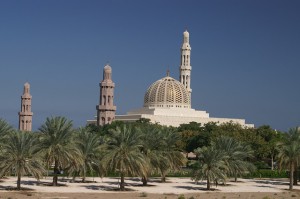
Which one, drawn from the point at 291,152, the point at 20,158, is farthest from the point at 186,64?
the point at 20,158

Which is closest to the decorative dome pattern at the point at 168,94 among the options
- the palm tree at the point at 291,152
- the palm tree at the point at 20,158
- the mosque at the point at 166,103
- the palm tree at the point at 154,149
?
the mosque at the point at 166,103

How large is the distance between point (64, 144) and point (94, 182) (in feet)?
23.9

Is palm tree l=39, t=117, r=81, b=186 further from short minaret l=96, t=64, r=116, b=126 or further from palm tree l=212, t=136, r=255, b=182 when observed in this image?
short minaret l=96, t=64, r=116, b=126

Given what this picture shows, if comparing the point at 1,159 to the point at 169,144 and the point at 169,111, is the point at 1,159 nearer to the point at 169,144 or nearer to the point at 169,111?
the point at 169,144

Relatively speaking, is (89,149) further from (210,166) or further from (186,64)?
(186,64)

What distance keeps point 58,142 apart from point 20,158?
4.03 meters

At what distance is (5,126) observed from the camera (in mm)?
49875

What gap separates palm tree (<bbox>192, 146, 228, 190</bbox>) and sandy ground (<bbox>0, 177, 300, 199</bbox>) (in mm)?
1140

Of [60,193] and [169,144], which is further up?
[169,144]

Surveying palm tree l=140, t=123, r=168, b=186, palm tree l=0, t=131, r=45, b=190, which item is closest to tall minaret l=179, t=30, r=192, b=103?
palm tree l=140, t=123, r=168, b=186

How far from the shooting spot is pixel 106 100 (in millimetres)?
104250

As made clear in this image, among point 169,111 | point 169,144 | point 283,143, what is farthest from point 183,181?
point 169,111

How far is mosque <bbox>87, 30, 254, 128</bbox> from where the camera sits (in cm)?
10456

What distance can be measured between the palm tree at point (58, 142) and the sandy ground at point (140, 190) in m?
2.13
